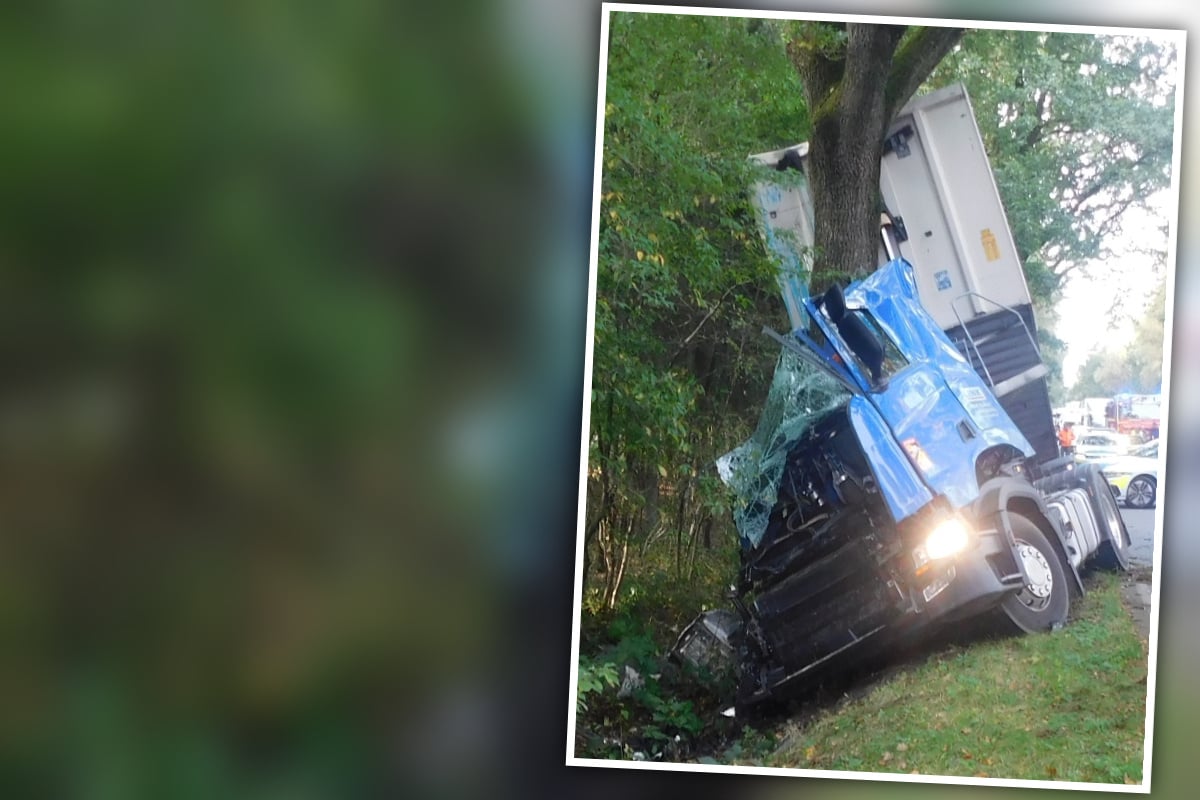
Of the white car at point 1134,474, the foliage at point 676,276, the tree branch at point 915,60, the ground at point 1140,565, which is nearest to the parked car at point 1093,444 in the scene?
the white car at point 1134,474

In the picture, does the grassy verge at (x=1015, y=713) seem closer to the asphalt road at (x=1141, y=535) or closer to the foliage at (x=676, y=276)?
the asphalt road at (x=1141, y=535)

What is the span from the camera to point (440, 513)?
9.05 feet

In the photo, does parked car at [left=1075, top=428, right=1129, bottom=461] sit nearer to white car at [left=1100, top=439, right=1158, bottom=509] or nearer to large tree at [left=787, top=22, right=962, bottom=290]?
white car at [left=1100, top=439, right=1158, bottom=509]

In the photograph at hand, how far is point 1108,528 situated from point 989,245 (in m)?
0.77

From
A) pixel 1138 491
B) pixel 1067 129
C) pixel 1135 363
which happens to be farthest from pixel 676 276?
pixel 1138 491

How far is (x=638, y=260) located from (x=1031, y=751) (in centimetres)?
158

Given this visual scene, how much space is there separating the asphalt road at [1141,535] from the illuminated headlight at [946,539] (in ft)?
1.35

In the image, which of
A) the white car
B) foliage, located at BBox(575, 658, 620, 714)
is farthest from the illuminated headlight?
foliage, located at BBox(575, 658, 620, 714)

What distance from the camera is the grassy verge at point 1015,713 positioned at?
2660mm

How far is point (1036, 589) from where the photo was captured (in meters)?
2.66

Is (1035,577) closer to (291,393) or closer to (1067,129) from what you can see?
(1067,129)

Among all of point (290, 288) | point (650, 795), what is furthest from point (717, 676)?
point (290, 288)

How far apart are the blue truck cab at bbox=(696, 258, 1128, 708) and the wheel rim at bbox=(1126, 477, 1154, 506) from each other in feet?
0.18

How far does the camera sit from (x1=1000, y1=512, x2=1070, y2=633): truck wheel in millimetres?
2660
